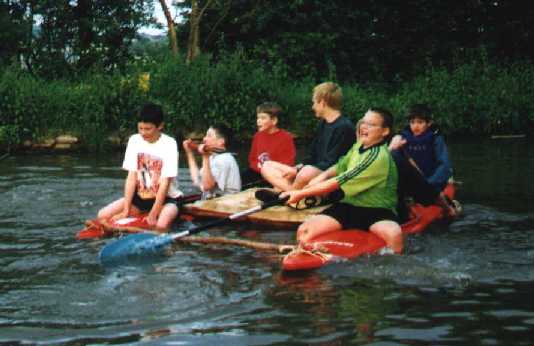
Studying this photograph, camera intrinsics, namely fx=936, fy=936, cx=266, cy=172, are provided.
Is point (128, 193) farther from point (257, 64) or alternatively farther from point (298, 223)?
point (257, 64)

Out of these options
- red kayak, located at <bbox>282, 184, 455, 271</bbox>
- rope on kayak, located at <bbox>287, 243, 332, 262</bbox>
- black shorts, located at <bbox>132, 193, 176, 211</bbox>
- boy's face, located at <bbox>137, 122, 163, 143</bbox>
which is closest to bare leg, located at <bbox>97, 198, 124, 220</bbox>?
black shorts, located at <bbox>132, 193, 176, 211</bbox>

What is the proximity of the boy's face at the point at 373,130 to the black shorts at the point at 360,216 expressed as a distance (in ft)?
1.79

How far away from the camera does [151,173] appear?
28.2 ft

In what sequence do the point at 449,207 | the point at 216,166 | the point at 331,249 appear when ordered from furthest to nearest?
the point at 216,166 → the point at 449,207 → the point at 331,249

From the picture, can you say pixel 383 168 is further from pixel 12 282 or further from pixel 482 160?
pixel 482 160

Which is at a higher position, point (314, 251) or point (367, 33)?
point (367, 33)

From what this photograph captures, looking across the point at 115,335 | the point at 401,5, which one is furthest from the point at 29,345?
the point at 401,5

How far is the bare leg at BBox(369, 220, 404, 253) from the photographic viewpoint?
734 centimetres

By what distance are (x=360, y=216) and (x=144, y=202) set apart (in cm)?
226

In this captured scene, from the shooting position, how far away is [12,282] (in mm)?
6629

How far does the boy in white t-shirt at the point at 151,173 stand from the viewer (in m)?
8.44

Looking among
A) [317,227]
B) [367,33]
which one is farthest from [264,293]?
[367,33]

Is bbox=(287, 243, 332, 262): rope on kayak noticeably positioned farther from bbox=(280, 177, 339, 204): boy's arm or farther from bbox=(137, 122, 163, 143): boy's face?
bbox=(137, 122, 163, 143): boy's face

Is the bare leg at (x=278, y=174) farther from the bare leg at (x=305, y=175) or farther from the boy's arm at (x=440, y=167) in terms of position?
the boy's arm at (x=440, y=167)
